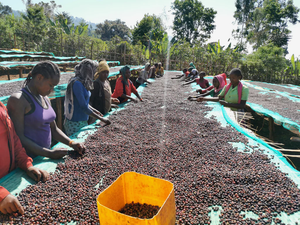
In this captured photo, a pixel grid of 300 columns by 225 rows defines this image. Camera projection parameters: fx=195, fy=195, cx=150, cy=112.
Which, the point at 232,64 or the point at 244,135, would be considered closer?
the point at 244,135

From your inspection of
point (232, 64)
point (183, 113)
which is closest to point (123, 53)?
point (232, 64)

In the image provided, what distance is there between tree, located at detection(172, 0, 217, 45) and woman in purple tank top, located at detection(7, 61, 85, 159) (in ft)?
104

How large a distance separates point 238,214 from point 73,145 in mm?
1626

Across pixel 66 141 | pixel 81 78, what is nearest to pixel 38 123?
pixel 66 141

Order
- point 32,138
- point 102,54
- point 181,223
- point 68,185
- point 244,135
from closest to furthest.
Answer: point 181,223 → point 68,185 → point 32,138 → point 244,135 → point 102,54

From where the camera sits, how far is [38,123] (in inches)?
70.6

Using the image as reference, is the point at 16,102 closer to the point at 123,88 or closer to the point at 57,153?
the point at 57,153

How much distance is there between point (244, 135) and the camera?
2809mm

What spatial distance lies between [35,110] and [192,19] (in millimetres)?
34206

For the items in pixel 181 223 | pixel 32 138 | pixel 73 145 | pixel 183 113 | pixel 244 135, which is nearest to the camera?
pixel 181 223

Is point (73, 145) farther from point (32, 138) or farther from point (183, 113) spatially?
point (183, 113)

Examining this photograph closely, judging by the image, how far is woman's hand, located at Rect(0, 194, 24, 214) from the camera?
1.22m

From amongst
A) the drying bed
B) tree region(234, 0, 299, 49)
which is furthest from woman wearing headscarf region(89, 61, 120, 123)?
tree region(234, 0, 299, 49)

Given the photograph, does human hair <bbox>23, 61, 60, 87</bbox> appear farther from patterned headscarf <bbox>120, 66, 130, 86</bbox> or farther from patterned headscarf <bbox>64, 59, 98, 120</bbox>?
patterned headscarf <bbox>120, 66, 130, 86</bbox>
